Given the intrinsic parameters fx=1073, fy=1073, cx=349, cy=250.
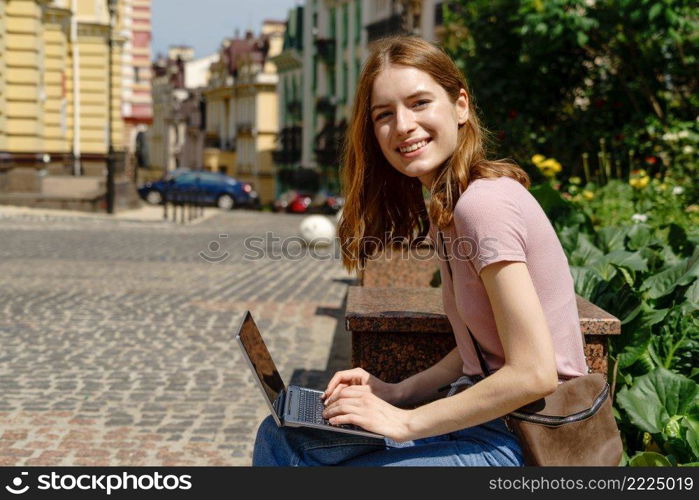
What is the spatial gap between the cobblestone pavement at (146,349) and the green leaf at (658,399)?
7.30 ft

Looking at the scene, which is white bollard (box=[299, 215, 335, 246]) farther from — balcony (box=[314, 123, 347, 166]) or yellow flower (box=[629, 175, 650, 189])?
balcony (box=[314, 123, 347, 166])

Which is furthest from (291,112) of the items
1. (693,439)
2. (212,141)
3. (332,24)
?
(693,439)

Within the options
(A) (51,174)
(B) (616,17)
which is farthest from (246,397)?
(A) (51,174)

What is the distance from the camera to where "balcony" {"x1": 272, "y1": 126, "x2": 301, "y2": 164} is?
65.4m

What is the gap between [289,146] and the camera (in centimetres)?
6650

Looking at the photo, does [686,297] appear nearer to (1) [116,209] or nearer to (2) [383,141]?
(2) [383,141]

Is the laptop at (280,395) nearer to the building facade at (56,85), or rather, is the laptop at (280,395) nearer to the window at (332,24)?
the building facade at (56,85)

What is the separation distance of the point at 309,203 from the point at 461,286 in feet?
152

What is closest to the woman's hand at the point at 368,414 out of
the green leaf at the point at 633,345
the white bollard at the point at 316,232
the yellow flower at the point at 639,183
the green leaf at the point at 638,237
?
the green leaf at the point at 633,345

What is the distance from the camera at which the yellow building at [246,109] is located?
7550 centimetres

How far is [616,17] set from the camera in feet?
37.1

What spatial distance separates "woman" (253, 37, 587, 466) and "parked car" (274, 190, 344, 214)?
40821 mm

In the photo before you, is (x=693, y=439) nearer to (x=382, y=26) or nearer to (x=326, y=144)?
(x=382, y=26)

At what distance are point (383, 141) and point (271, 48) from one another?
258ft
